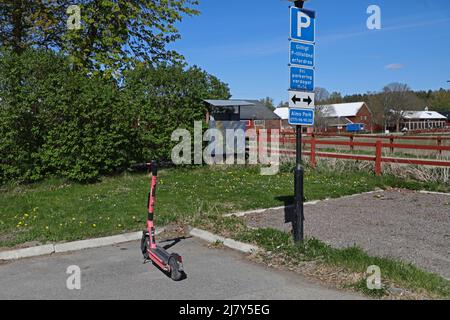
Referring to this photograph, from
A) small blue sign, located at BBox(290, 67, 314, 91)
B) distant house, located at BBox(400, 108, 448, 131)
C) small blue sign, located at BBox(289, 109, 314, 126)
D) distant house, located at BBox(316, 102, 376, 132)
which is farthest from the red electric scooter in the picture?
distant house, located at BBox(400, 108, 448, 131)

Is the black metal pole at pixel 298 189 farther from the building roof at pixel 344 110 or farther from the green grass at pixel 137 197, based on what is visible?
the building roof at pixel 344 110

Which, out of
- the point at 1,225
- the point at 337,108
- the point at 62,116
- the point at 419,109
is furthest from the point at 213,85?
the point at 419,109

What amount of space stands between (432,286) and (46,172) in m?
10.0

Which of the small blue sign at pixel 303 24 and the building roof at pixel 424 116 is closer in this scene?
the small blue sign at pixel 303 24

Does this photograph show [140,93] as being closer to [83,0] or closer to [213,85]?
[213,85]

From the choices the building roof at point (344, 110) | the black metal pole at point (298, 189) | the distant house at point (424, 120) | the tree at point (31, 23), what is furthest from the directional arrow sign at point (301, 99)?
the distant house at point (424, 120)

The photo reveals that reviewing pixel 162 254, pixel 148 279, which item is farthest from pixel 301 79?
pixel 148 279

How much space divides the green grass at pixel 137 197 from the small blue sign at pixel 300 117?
127 inches

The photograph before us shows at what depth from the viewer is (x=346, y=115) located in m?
108

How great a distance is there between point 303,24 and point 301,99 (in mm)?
1032

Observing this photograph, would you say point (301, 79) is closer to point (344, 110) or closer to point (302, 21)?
point (302, 21)

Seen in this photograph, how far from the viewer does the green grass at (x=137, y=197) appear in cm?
774

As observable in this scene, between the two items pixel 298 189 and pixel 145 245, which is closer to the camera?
pixel 145 245

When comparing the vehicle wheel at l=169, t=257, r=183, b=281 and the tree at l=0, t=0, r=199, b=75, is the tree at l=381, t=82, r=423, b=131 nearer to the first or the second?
the tree at l=0, t=0, r=199, b=75
